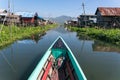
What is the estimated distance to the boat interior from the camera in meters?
8.81

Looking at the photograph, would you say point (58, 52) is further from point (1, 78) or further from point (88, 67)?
point (1, 78)

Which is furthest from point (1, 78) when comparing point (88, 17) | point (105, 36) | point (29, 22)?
point (88, 17)

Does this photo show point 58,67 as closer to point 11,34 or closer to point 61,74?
point 61,74

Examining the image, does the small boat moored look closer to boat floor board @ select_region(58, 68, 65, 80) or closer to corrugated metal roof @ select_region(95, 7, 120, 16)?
boat floor board @ select_region(58, 68, 65, 80)

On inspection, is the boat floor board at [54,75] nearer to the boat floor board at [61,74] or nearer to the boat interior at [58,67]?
the boat interior at [58,67]

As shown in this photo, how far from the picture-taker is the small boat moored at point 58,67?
810 cm

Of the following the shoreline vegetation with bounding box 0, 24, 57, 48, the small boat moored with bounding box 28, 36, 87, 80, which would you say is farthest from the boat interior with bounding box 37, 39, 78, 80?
the shoreline vegetation with bounding box 0, 24, 57, 48

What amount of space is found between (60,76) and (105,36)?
18872mm

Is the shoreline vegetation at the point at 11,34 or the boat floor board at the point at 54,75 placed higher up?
the shoreline vegetation at the point at 11,34

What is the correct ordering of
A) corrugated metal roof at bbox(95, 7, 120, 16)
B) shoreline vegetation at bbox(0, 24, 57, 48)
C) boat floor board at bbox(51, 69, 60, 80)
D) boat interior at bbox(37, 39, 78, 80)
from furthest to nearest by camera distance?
corrugated metal roof at bbox(95, 7, 120, 16) < shoreline vegetation at bbox(0, 24, 57, 48) < boat floor board at bbox(51, 69, 60, 80) < boat interior at bbox(37, 39, 78, 80)

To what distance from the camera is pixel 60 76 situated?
10.1 metres

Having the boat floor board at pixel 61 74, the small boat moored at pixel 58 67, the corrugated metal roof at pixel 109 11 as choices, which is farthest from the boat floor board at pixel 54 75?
the corrugated metal roof at pixel 109 11

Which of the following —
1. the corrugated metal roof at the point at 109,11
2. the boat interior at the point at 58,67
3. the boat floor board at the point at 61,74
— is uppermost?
the corrugated metal roof at the point at 109,11

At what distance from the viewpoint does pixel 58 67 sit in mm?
11148
